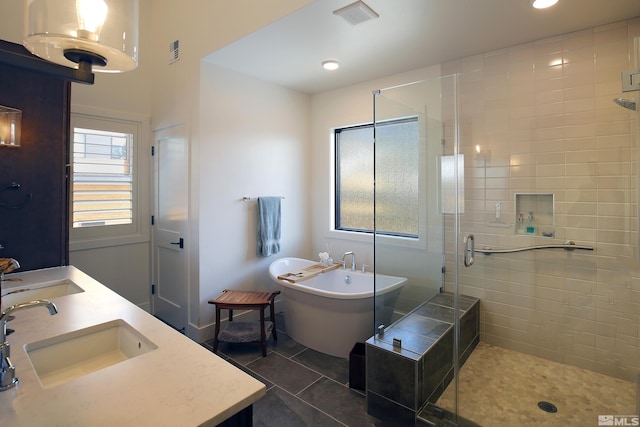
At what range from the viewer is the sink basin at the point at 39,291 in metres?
1.75

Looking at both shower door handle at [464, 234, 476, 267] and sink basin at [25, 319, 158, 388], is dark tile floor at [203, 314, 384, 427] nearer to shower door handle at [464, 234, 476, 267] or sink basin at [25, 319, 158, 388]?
sink basin at [25, 319, 158, 388]

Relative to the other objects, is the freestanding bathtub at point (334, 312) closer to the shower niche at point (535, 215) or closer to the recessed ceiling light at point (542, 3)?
the shower niche at point (535, 215)

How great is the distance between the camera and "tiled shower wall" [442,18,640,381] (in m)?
2.25

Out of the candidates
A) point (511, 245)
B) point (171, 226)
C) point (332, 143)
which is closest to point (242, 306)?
point (171, 226)

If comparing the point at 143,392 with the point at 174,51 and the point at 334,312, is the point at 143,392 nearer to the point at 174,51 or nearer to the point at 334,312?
the point at 334,312

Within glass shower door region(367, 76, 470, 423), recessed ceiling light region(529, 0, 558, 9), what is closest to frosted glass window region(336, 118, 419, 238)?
glass shower door region(367, 76, 470, 423)

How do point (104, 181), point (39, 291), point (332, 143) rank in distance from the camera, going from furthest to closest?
point (332, 143), point (104, 181), point (39, 291)

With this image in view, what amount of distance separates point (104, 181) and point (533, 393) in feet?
13.9

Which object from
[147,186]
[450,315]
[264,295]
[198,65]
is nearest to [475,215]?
[450,315]

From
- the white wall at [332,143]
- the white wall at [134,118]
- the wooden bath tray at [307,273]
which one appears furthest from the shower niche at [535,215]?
the white wall at [134,118]

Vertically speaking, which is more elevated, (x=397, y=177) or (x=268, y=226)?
(x=397, y=177)

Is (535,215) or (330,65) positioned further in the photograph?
(330,65)

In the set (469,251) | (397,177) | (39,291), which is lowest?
(39,291)

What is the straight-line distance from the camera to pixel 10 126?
2.00 m
